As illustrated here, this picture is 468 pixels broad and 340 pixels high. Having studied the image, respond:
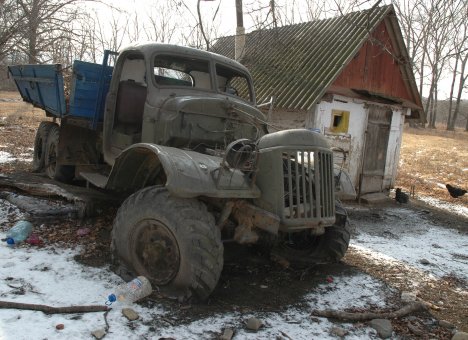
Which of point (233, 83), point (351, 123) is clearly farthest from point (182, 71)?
point (351, 123)

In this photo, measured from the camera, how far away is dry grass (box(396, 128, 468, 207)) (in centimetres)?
1441

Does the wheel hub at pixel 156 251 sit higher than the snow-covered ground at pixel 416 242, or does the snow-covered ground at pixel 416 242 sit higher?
the wheel hub at pixel 156 251

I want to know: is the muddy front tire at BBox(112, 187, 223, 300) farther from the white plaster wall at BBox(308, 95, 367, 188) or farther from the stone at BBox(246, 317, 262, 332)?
the white plaster wall at BBox(308, 95, 367, 188)

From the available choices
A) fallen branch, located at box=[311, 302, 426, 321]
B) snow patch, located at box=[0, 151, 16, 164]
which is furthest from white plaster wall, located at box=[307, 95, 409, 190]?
fallen branch, located at box=[311, 302, 426, 321]

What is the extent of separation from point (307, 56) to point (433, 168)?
9.14 metres

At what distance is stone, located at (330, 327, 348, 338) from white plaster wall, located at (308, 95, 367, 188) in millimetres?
7587

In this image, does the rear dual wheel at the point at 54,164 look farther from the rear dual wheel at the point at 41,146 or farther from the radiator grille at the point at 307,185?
the radiator grille at the point at 307,185

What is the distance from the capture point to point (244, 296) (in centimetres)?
424

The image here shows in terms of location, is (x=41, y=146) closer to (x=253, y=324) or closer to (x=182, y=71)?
(x=182, y=71)

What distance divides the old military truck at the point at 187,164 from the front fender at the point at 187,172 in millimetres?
11

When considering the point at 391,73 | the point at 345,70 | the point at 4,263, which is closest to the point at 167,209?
the point at 4,263

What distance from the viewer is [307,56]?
1234 centimetres

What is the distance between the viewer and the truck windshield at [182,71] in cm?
570

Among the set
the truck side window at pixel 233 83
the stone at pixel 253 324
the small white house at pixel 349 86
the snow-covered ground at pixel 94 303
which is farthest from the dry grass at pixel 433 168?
the stone at pixel 253 324
